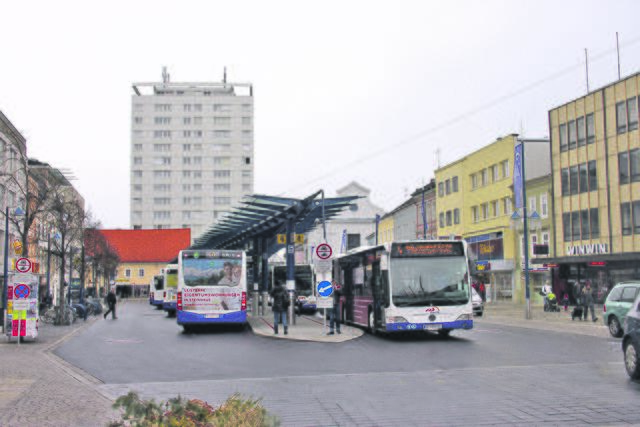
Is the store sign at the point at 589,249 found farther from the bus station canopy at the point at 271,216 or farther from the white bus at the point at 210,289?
the white bus at the point at 210,289

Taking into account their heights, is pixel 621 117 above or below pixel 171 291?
above

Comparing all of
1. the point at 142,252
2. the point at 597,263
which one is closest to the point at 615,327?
the point at 597,263

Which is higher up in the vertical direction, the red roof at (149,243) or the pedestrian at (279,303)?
the red roof at (149,243)

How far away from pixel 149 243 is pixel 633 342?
106 metres

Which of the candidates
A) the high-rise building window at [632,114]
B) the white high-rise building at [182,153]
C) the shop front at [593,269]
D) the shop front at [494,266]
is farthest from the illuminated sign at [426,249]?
the white high-rise building at [182,153]

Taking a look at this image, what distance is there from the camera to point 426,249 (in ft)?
73.4

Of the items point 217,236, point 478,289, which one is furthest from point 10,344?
point 478,289

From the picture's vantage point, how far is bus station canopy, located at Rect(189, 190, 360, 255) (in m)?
27.5

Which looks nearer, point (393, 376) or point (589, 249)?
point (393, 376)

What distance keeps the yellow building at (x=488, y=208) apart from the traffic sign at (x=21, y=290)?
3731cm

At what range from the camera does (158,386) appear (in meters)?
13.1

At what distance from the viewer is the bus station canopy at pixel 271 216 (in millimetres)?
27531

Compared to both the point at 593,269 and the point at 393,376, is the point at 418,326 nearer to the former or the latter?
the point at 393,376

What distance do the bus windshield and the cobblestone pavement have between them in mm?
9252
